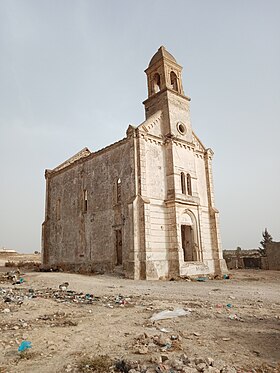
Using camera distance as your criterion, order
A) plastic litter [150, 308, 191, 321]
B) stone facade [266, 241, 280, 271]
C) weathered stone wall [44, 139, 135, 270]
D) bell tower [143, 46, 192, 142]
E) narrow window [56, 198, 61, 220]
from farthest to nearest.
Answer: narrow window [56, 198, 61, 220] < stone facade [266, 241, 280, 271] < bell tower [143, 46, 192, 142] < weathered stone wall [44, 139, 135, 270] < plastic litter [150, 308, 191, 321]

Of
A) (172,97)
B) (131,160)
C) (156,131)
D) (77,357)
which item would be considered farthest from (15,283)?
(172,97)

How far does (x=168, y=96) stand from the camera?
797 inches

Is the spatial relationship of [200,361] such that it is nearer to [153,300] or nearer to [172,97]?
[153,300]

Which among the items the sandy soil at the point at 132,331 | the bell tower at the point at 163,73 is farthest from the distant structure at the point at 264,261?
the sandy soil at the point at 132,331

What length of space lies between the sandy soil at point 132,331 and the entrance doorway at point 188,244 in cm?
1002

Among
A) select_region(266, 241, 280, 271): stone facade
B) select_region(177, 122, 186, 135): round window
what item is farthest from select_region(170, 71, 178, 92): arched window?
select_region(266, 241, 280, 271): stone facade

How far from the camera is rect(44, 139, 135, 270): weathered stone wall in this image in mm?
18391

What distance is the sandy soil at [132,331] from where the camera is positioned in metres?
4.27

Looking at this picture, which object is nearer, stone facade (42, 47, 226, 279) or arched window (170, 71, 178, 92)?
stone facade (42, 47, 226, 279)

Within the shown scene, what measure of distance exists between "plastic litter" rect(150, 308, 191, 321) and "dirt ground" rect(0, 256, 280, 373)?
12 cm

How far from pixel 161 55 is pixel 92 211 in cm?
1261

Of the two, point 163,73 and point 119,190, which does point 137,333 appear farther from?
point 163,73

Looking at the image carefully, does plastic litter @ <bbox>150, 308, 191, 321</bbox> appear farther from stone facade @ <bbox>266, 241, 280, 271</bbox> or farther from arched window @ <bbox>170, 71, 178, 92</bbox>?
stone facade @ <bbox>266, 241, 280, 271</bbox>

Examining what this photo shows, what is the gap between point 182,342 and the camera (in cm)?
486
